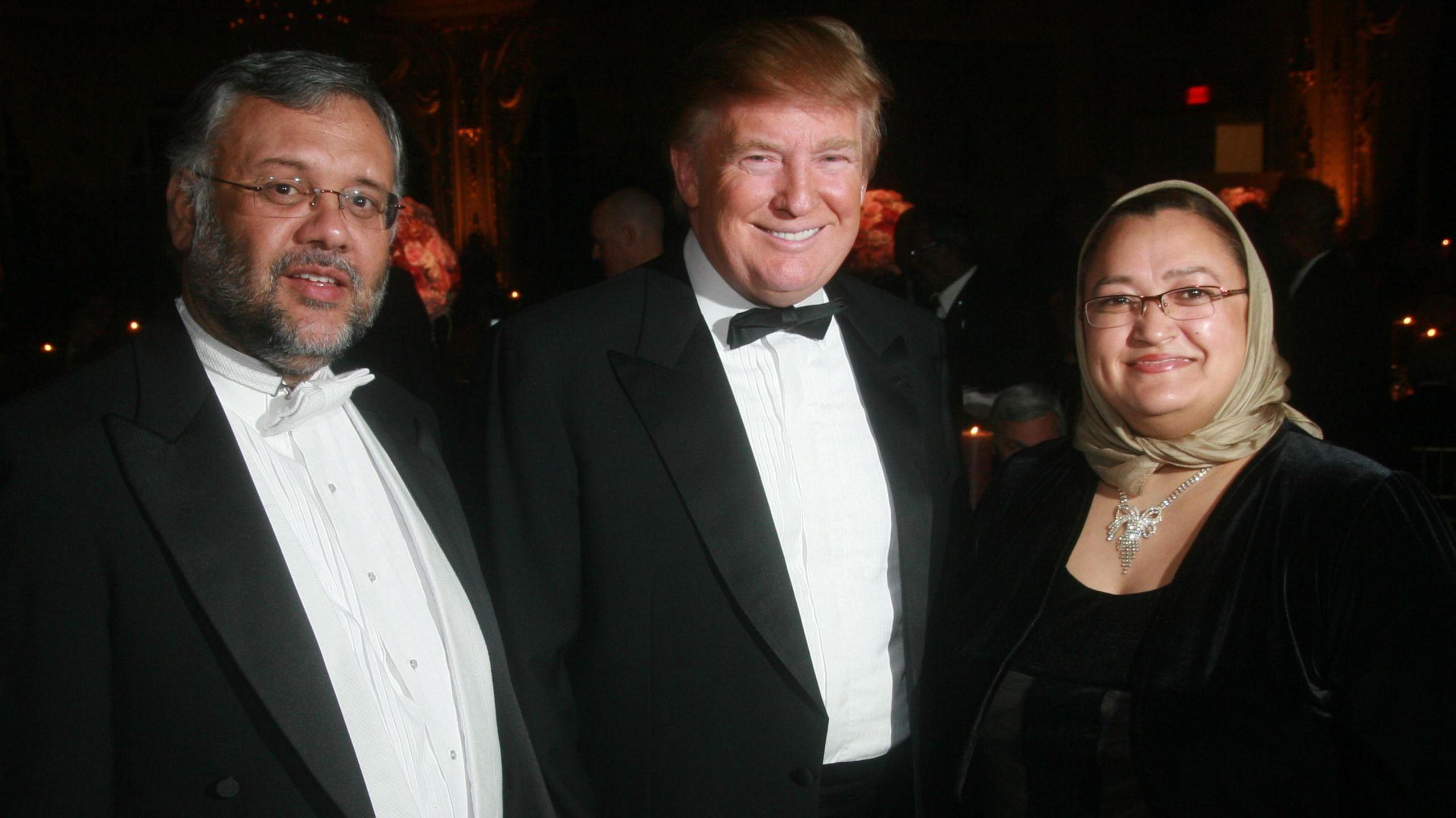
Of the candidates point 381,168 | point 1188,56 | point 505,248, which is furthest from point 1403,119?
point 381,168

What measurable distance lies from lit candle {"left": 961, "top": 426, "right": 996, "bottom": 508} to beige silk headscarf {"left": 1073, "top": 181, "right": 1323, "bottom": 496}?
58.9 inches

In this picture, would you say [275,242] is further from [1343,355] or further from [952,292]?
[1343,355]

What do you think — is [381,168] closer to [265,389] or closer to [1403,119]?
[265,389]

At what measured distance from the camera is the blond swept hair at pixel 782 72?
1937 millimetres

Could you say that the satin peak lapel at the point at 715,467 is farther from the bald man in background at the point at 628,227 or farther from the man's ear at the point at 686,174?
the bald man in background at the point at 628,227

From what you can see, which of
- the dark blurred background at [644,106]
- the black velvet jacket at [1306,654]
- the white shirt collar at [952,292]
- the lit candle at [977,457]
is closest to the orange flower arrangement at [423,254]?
the white shirt collar at [952,292]

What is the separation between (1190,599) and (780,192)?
93cm

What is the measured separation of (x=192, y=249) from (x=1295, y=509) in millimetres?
1640

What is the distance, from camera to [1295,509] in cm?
173

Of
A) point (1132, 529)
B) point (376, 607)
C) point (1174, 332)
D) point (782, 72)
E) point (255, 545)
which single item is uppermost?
point (782, 72)

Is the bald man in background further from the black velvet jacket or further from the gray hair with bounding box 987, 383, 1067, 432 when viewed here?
the black velvet jacket

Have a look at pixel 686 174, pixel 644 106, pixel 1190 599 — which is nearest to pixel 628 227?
pixel 686 174

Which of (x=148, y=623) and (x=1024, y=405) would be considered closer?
(x=148, y=623)

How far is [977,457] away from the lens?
352 centimetres
